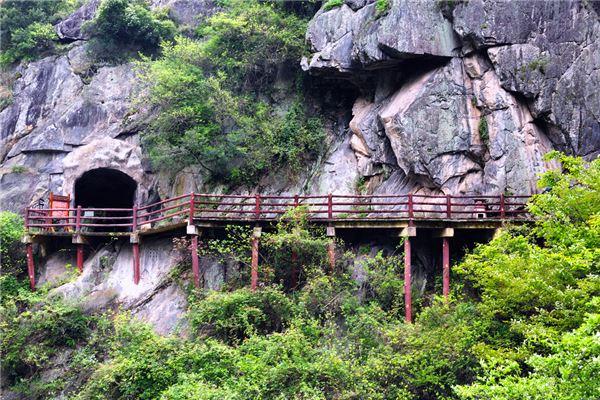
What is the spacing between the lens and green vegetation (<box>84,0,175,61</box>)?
3206cm

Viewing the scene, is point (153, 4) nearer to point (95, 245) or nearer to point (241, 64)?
point (241, 64)

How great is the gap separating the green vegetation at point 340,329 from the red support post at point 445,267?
1.33 ft

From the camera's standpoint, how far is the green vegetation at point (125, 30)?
1262 inches

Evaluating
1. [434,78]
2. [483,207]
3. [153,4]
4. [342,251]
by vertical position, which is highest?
[153,4]

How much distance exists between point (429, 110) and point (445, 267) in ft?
19.6

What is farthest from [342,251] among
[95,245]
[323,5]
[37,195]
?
[37,195]

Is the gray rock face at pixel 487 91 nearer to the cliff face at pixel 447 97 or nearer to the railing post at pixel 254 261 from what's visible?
the cliff face at pixel 447 97

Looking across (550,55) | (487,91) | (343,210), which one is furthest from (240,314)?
(550,55)

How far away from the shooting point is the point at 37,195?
28.1m

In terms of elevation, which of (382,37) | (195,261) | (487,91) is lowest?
(195,261)

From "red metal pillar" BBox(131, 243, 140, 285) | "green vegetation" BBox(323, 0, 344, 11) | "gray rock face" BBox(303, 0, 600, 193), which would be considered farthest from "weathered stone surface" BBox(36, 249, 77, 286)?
"green vegetation" BBox(323, 0, 344, 11)

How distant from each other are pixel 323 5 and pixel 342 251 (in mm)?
10845

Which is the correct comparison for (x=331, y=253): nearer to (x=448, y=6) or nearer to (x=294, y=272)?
(x=294, y=272)

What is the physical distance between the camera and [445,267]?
2136cm
